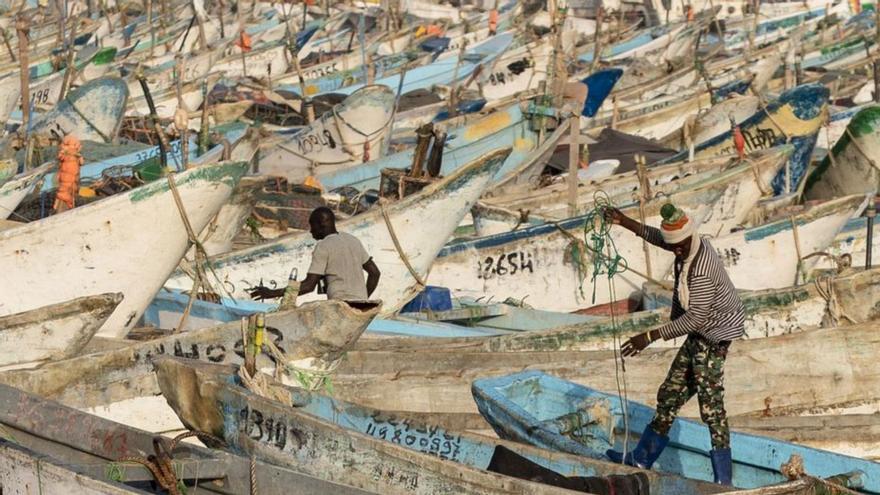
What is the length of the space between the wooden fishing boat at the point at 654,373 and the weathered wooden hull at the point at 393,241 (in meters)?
2.86

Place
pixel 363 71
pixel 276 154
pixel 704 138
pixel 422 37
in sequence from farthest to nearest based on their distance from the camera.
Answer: pixel 422 37 → pixel 363 71 → pixel 704 138 → pixel 276 154

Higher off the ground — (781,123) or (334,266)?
(781,123)

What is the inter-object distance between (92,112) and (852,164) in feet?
31.6

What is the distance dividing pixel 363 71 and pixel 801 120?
10.7 m

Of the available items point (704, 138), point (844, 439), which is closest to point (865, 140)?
point (704, 138)

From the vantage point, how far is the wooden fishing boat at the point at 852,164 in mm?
21000

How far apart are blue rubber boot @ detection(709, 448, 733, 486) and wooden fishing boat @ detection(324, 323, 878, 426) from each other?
2.09 meters

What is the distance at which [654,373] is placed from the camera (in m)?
11.8

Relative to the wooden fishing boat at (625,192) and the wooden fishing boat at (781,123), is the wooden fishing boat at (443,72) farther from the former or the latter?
the wooden fishing boat at (625,192)

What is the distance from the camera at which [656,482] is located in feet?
29.0

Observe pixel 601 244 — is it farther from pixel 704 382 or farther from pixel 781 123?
pixel 781 123

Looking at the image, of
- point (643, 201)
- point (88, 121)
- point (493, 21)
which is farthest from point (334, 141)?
point (493, 21)

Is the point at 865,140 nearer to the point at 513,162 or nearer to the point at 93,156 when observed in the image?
the point at 513,162

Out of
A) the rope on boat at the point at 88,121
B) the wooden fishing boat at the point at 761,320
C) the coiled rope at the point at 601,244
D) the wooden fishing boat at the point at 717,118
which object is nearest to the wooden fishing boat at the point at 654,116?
the wooden fishing boat at the point at 717,118
